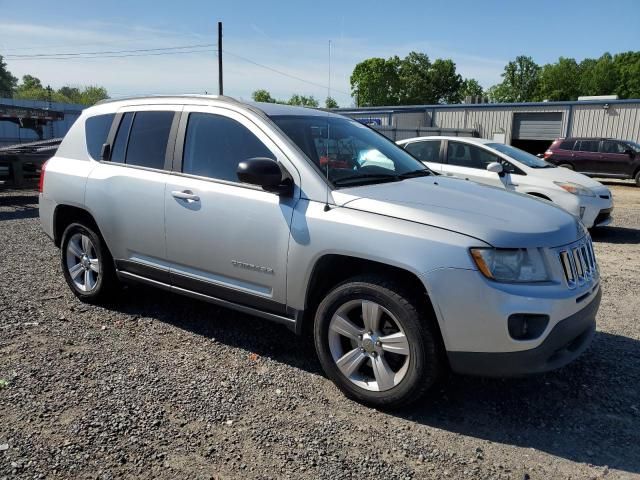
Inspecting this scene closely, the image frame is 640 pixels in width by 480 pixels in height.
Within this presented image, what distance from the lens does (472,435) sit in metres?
3.01

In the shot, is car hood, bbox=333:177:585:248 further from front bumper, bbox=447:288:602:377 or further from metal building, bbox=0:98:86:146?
metal building, bbox=0:98:86:146

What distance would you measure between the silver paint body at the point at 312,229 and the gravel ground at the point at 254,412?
1.89ft

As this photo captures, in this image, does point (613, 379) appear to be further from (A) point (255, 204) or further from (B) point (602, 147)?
(B) point (602, 147)

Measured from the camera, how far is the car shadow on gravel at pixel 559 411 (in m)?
2.90

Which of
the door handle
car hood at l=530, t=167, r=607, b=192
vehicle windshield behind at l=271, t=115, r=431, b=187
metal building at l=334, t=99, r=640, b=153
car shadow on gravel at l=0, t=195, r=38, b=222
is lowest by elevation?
car shadow on gravel at l=0, t=195, r=38, b=222

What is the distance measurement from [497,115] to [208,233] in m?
28.0

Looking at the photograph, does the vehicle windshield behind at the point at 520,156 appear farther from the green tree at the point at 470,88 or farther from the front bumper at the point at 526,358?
the green tree at the point at 470,88

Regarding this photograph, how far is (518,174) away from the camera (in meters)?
8.93

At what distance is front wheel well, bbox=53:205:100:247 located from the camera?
4805mm

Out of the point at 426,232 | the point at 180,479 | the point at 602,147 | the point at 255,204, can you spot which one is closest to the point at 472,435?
the point at 426,232

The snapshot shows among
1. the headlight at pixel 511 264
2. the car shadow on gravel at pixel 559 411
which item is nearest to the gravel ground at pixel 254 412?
the car shadow on gravel at pixel 559 411

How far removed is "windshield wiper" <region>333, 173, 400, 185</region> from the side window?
0.53 meters

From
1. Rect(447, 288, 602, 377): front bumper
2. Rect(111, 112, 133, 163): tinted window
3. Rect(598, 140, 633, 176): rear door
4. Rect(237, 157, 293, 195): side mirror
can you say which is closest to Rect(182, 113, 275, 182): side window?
Rect(237, 157, 293, 195): side mirror

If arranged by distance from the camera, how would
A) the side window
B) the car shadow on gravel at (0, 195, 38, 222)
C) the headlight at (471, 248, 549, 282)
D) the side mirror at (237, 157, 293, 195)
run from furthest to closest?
the car shadow on gravel at (0, 195, 38, 222) < the side window < the side mirror at (237, 157, 293, 195) < the headlight at (471, 248, 549, 282)
